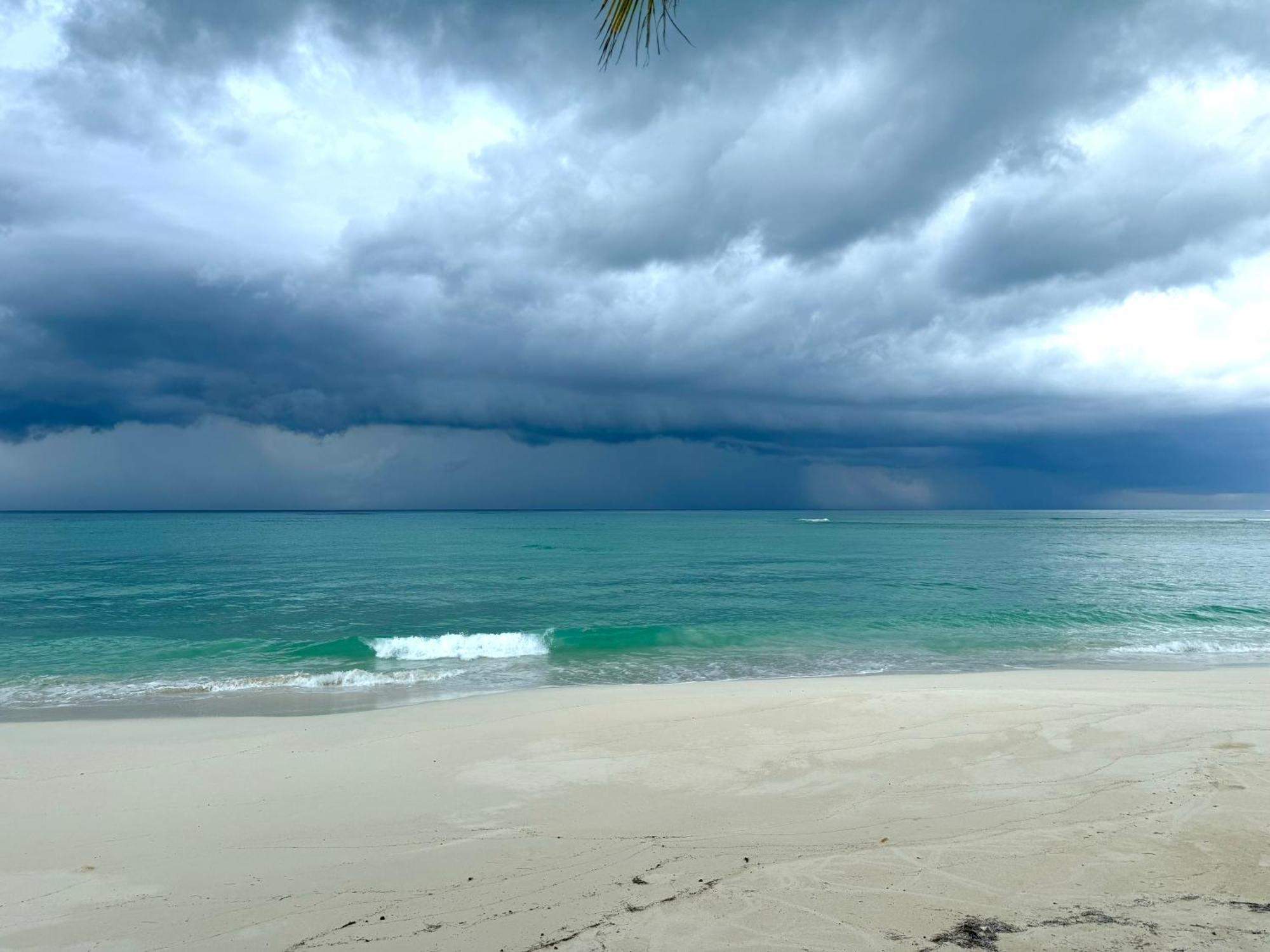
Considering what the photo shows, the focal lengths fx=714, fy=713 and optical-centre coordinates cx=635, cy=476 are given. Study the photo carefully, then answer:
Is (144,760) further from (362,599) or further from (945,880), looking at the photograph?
(362,599)

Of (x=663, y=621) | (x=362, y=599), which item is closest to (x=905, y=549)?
(x=663, y=621)

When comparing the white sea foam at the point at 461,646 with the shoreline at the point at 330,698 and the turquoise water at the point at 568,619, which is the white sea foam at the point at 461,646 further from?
the shoreline at the point at 330,698

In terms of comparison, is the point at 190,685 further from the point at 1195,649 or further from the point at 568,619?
the point at 1195,649

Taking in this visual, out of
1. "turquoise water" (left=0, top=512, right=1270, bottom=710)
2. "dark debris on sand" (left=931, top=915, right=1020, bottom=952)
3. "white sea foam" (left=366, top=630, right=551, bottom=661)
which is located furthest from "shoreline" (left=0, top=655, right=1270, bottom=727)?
"dark debris on sand" (left=931, top=915, right=1020, bottom=952)

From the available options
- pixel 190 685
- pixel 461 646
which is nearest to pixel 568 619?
pixel 461 646

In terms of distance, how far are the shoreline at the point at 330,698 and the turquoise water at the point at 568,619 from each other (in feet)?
0.74

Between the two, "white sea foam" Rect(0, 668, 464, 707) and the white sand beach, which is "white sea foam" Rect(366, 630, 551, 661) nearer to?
"white sea foam" Rect(0, 668, 464, 707)

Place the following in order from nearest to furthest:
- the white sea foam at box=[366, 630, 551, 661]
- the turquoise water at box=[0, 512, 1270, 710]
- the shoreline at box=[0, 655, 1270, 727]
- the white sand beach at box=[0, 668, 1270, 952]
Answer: the white sand beach at box=[0, 668, 1270, 952], the shoreline at box=[0, 655, 1270, 727], the turquoise water at box=[0, 512, 1270, 710], the white sea foam at box=[366, 630, 551, 661]

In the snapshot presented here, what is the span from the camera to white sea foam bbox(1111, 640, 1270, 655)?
20141 millimetres

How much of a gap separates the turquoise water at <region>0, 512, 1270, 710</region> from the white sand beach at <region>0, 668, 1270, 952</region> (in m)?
6.05

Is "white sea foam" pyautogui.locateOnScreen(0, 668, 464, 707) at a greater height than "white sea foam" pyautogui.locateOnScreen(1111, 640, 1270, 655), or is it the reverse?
"white sea foam" pyautogui.locateOnScreen(0, 668, 464, 707)

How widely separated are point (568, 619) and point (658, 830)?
20.4 m

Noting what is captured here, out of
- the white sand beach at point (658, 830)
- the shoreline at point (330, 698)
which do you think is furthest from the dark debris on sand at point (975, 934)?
the shoreline at point (330, 698)

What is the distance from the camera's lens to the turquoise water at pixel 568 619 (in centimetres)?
1831
